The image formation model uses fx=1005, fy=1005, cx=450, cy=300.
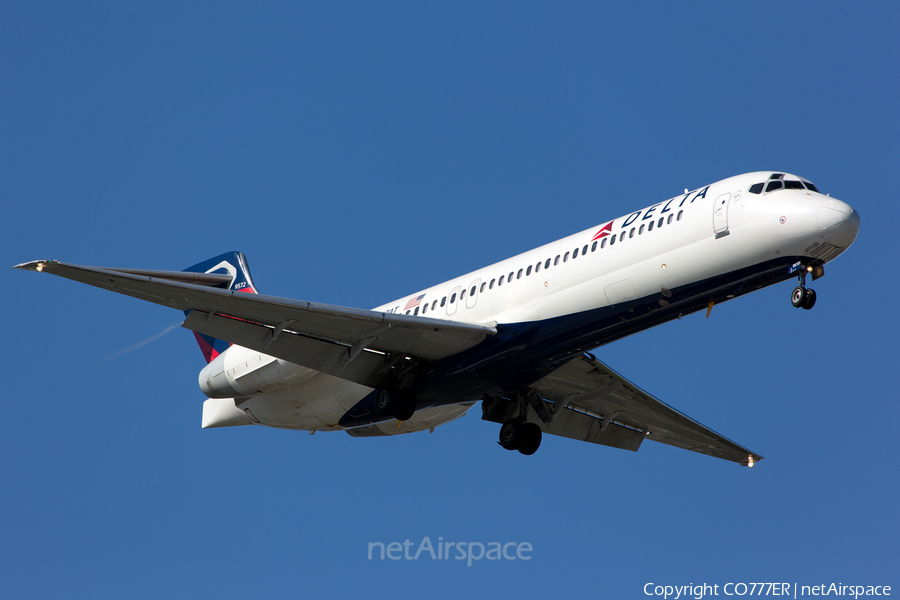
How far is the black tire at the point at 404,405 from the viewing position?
23.4m

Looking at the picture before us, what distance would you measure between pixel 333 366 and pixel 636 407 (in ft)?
29.7

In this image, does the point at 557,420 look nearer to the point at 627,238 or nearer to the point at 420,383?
the point at 420,383

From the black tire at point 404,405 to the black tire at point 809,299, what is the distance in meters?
9.06

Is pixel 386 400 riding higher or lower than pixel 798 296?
lower

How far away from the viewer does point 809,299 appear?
19.6m

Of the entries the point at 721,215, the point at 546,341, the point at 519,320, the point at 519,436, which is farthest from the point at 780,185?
the point at 519,436

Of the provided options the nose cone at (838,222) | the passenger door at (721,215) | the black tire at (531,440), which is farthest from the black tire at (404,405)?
the nose cone at (838,222)

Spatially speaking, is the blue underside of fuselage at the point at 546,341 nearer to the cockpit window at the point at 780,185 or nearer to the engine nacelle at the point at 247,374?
the cockpit window at the point at 780,185

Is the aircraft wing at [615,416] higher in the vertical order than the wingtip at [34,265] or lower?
higher

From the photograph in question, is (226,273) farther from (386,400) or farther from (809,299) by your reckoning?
(809,299)

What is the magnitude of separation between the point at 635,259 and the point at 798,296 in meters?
3.25

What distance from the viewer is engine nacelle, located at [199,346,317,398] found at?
80.8ft

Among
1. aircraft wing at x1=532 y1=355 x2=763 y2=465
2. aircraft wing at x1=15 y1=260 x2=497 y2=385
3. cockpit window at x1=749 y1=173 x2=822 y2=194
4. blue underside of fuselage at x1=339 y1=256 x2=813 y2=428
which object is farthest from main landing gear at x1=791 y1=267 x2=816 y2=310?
aircraft wing at x1=15 y1=260 x2=497 y2=385

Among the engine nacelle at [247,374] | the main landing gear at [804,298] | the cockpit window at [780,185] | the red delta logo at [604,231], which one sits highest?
the cockpit window at [780,185]
